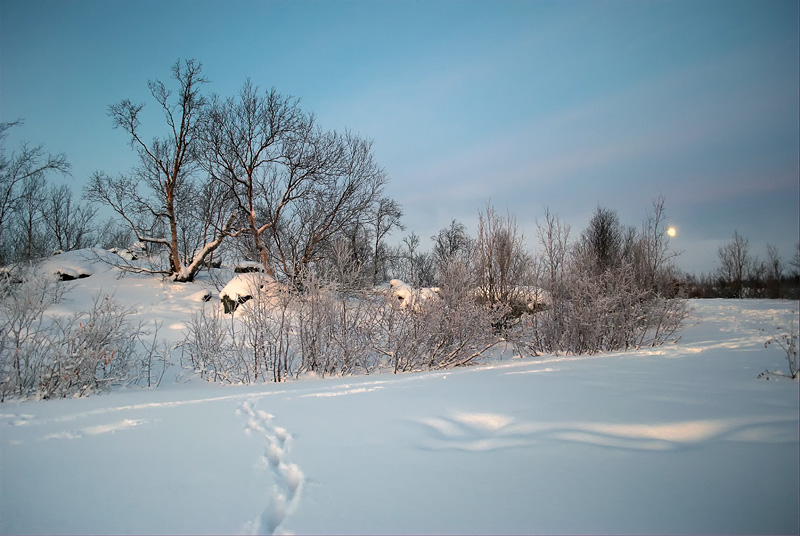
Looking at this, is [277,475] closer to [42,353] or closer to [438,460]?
[438,460]

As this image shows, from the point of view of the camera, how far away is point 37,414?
4.19 metres

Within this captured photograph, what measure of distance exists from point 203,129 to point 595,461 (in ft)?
62.5

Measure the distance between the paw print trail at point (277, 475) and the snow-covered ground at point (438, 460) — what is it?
1 cm

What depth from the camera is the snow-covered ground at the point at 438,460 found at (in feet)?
6.40

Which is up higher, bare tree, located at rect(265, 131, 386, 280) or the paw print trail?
bare tree, located at rect(265, 131, 386, 280)

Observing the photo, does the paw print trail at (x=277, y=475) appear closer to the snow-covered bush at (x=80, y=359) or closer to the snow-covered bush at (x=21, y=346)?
the snow-covered bush at (x=80, y=359)

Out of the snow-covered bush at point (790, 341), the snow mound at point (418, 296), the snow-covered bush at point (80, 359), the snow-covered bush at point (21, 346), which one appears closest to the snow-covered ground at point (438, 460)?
the snow-covered bush at point (790, 341)

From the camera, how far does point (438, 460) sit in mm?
2637

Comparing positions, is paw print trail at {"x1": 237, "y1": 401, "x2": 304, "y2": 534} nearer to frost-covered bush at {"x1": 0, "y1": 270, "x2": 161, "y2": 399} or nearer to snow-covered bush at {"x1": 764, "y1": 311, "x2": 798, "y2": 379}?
frost-covered bush at {"x1": 0, "y1": 270, "x2": 161, "y2": 399}

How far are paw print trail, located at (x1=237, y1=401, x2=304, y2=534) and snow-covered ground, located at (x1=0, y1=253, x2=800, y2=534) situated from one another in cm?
1

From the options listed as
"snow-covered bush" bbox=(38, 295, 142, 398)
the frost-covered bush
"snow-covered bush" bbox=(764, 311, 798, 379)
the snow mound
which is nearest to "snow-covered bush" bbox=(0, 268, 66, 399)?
the frost-covered bush

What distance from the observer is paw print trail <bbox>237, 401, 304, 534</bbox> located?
2.04 meters

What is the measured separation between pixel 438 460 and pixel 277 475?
103cm

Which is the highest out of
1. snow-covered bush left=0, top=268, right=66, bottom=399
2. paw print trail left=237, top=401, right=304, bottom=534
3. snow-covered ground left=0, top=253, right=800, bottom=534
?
snow-covered bush left=0, top=268, right=66, bottom=399
